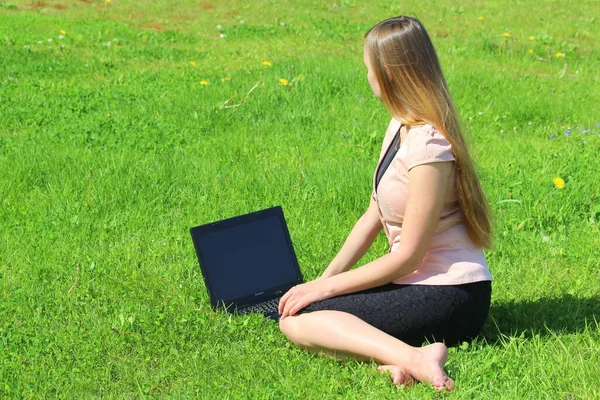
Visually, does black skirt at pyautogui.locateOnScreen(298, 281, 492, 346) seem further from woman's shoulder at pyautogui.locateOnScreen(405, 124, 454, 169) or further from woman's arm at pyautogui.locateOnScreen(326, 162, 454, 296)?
woman's shoulder at pyautogui.locateOnScreen(405, 124, 454, 169)

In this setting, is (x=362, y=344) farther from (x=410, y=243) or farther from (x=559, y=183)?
(x=559, y=183)

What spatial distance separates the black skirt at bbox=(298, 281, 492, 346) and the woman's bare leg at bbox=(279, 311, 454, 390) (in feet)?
0.19

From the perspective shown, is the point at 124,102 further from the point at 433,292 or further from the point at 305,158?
the point at 433,292

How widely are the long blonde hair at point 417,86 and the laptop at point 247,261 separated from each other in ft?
3.16

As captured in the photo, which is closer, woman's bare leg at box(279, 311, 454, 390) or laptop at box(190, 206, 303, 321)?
woman's bare leg at box(279, 311, 454, 390)

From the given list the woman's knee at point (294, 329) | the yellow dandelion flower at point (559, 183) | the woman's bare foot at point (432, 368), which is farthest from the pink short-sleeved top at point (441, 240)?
the yellow dandelion flower at point (559, 183)

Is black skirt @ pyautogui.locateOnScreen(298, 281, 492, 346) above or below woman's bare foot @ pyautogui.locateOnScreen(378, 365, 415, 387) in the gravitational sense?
above

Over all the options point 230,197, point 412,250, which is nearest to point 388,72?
point 412,250

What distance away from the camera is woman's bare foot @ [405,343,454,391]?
114 inches

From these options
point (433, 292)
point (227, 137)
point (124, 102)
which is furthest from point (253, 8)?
point (433, 292)

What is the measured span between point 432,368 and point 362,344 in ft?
0.98

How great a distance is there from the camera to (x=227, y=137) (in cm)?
608

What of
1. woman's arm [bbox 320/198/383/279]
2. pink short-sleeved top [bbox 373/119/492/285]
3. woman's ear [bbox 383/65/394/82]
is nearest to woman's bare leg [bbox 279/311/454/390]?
pink short-sleeved top [bbox 373/119/492/285]

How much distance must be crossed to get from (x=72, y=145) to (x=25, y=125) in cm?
84
